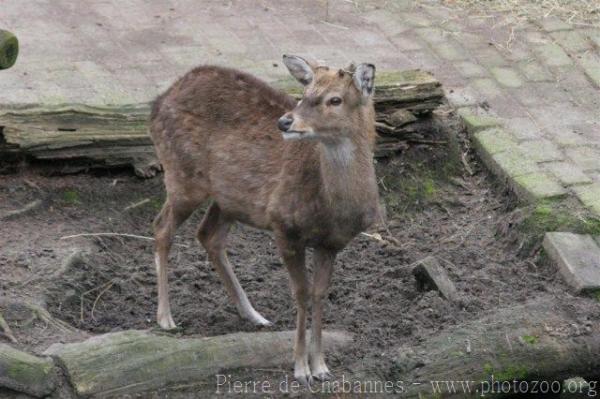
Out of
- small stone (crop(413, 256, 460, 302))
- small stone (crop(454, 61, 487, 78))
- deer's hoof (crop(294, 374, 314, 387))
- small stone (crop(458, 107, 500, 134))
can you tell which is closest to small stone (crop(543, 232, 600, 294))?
small stone (crop(413, 256, 460, 302))

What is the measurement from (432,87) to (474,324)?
7.25 feet

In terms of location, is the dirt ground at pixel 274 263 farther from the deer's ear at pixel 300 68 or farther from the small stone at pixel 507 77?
the deer's ear at pixel 300 68

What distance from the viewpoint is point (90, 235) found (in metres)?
7.16

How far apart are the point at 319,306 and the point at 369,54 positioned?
155 inches

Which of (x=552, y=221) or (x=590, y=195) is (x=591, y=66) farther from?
(x=552, y=221)

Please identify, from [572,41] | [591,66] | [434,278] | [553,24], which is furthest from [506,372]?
[553,24]

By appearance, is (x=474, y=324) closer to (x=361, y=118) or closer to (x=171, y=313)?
(x=361, y=118)

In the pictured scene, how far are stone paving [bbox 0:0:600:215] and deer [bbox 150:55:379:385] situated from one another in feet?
6.19

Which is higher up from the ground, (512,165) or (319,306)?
(319,306)

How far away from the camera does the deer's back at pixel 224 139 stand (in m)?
6.34

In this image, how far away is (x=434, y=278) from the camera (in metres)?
6.75

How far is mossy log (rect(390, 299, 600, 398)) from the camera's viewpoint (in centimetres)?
593

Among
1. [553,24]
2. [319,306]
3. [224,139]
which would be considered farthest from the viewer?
[553,24]

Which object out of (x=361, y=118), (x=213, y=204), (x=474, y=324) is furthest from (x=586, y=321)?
(x=213, y=204)
